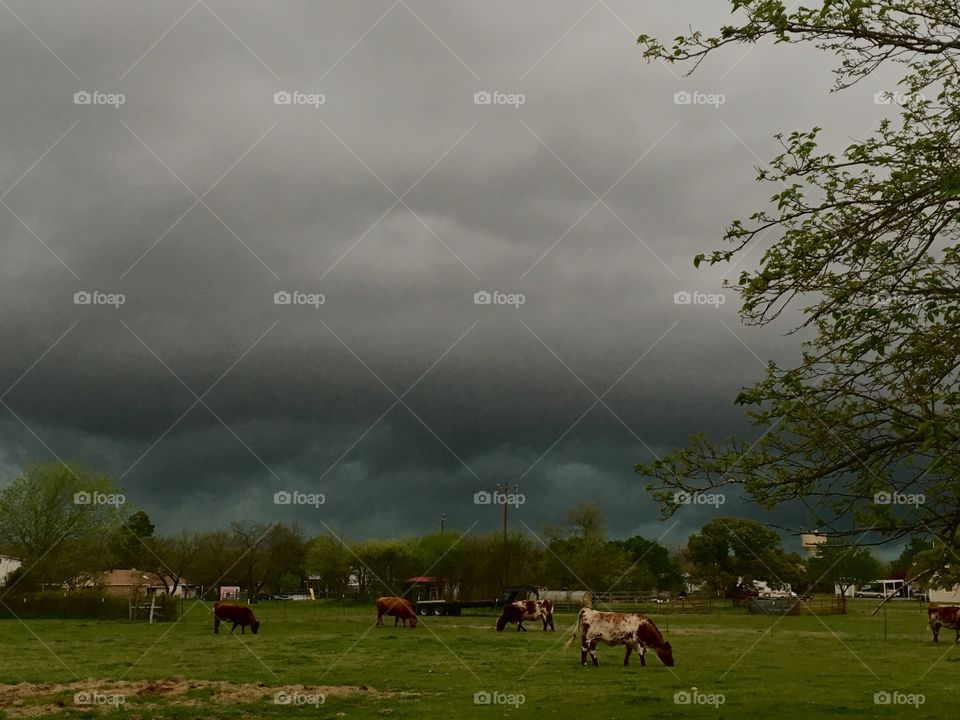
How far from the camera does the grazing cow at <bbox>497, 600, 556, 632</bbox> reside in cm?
4325

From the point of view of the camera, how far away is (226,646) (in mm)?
31891

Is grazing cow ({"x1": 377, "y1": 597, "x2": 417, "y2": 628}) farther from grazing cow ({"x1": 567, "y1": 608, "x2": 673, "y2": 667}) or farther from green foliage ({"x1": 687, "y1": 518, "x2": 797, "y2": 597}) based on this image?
green foliage ({"x1": 687, "y1": 518, "x2": 797, "y2": 597})

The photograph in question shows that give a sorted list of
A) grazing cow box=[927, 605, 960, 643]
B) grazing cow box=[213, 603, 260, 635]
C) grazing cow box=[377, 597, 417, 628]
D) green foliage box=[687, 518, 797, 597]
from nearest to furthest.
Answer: grazing cow box=[927, 605, 960, 643]
grazing cow box=[213, 603, 260, 635]
grazing cow box=[377, 597, 417, 628]
green foliage box=[687, 518, 797, 597]

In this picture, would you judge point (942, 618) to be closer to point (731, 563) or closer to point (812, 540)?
point (812, 540)

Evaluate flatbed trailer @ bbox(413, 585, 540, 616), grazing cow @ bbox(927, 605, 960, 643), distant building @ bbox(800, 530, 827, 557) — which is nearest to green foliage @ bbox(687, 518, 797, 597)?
flatbed trailer @ bbox(413, 585, 540, 616)

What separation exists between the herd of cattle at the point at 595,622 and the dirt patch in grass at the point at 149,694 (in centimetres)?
851

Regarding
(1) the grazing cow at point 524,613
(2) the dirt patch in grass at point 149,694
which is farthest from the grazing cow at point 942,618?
(2) the dirt patch in grass at point 149,694

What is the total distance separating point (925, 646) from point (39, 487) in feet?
195

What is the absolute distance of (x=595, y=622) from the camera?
26125 mm

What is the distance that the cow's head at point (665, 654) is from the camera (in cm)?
2517

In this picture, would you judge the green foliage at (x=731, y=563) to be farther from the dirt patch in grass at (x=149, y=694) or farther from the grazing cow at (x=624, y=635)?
the dirt patch in grass at (x=149, y=694)

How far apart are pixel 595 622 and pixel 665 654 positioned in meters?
2.16

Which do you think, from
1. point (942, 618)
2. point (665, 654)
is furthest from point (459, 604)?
point (665, 654)

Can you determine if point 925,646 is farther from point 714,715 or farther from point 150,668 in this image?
point 150,668
